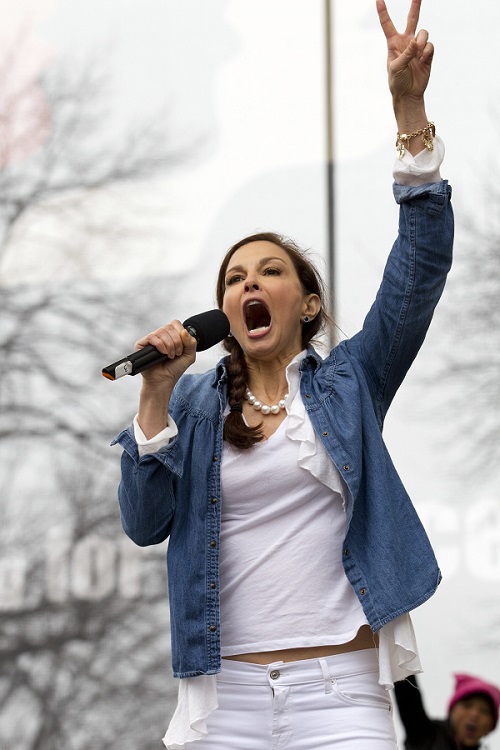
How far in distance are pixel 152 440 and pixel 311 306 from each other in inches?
18.7

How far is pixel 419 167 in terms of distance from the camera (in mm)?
1659

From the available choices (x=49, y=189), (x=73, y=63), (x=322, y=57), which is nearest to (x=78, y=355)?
(x=49, y=189)

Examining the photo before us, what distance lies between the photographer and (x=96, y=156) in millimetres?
3531

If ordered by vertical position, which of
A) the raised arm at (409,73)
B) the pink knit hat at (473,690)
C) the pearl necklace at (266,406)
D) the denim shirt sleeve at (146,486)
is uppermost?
the raised arm at (409,73)

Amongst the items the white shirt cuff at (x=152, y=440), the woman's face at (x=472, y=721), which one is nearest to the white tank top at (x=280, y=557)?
the white shirt cuff at (x=152, y=440)

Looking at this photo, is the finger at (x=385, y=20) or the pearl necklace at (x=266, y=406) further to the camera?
the pearl necklace at (x=266, y=406)

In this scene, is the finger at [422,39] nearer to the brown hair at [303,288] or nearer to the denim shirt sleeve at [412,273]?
the denim shirt sleeve at [412,273]

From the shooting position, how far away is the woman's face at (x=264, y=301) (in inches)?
71.8

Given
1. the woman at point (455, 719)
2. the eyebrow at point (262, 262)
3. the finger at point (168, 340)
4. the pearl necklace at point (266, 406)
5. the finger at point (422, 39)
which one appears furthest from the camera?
the woman at point (455, 719)

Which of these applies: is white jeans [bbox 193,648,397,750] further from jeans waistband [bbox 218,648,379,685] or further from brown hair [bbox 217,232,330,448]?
brown hair [bbox 217,232,330,448]

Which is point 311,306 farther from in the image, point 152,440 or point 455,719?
point 455,719

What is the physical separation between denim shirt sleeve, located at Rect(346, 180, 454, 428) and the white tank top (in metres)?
0.23

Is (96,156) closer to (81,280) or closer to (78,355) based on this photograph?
(81,280)

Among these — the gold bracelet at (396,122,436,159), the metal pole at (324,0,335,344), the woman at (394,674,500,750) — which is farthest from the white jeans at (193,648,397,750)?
the metal pole at (324,0,335,344)
